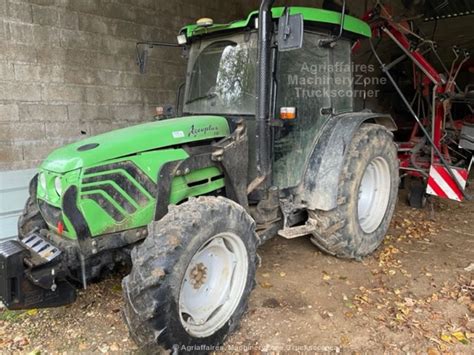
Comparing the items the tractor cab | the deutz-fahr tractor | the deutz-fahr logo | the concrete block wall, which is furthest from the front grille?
the concrete block wall

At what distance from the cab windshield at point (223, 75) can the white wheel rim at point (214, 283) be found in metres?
0.98

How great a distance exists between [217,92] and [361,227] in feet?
5.50

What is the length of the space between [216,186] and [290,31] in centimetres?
108

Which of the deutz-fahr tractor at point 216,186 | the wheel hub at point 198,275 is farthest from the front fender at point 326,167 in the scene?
the wheel hub at point 198,275

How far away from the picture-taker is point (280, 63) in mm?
2777

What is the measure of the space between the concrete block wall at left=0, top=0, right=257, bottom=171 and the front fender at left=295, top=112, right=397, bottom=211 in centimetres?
248

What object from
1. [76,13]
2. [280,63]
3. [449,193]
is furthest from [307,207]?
[76,13]

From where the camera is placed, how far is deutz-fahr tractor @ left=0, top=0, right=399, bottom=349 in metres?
2.03

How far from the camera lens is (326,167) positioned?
2.93m

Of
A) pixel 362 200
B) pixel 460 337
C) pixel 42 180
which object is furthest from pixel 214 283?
pixel 362 200

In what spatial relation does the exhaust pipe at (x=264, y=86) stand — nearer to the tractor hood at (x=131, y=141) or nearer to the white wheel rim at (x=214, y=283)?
the tractor hood at (x=131, y=141)

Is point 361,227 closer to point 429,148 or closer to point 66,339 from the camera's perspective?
point 429,148

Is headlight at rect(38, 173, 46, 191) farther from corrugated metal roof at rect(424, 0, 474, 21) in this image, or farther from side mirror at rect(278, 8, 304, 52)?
corrugated metal roof at rect(424, 0, 474, 21)

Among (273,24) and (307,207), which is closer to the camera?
(273,24)
